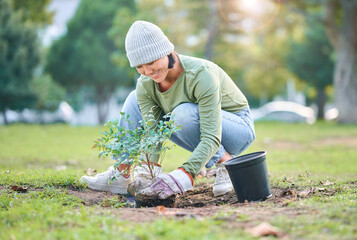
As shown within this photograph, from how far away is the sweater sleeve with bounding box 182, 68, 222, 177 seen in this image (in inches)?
135

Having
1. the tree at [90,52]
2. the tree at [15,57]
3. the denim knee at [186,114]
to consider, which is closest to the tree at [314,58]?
the tree at [90,52]

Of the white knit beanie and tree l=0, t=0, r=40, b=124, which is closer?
the white knit beanie

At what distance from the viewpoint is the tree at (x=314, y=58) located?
24.7m

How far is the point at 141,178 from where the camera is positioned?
382cm

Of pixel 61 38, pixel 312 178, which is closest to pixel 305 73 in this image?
pixel 61 38

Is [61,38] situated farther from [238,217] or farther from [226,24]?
[238,217]

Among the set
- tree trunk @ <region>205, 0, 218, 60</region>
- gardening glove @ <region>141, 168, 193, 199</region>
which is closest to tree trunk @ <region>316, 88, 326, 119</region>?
tree trunk @ <region>205, 0, 218, 60</region>

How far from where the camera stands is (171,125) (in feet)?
11.9

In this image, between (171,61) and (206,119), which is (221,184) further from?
(171,61)

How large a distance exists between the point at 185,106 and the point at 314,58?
22.9 metres

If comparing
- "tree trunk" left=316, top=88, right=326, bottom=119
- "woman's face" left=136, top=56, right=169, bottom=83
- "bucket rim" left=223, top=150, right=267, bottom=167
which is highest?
"woman's face" left=136, top=56, right=169, bottom=83

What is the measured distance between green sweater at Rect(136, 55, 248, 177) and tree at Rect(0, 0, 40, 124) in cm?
1525

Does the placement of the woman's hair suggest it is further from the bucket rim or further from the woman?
the bucket rim

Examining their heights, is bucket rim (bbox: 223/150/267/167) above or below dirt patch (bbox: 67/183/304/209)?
above
